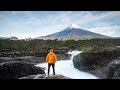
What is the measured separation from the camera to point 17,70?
7.85 meters

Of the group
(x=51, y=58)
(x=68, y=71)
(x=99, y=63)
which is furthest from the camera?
(x=99, y=63)

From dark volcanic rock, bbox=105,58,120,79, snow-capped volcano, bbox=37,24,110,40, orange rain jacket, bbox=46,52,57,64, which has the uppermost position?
snow-capped volcano, bbox=37,24,110,40

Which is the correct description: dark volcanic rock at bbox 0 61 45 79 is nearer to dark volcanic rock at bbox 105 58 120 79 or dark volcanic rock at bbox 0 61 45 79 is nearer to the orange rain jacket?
the orange rain jacket

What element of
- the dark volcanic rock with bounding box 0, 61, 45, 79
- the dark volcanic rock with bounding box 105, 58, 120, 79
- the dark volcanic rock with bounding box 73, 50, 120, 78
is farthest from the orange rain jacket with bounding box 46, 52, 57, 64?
the dark volcanic rock with bounding box 105, 58, 120, 79

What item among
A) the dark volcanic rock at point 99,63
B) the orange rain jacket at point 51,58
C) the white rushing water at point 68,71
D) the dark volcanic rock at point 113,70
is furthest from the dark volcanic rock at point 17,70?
the dark volcanic rock at point 113,70

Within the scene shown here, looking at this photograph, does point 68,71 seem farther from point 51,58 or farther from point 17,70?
point 17,70

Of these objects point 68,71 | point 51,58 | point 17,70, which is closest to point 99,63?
point 68,71

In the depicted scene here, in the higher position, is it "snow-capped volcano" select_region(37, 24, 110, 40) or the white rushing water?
"snow-capped volcano" select_region(37, 24, 110, 40)

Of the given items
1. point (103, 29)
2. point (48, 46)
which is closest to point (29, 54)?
point (48, 46)

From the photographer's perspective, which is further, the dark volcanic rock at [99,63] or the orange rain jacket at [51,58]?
the dark volcanic rock at [99,63]

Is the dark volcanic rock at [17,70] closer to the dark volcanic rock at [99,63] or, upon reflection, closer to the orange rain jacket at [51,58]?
the orange rain jacket at [51,58]

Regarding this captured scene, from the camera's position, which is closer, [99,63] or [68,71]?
[68,71]

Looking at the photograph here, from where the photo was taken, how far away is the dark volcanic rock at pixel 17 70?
762cm

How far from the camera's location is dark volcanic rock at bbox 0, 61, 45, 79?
762cm
